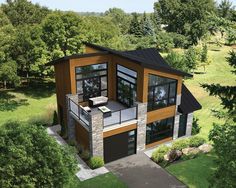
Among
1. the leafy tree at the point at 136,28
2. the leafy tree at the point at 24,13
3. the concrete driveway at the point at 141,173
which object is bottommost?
the concrete driveway at the point at 141,173

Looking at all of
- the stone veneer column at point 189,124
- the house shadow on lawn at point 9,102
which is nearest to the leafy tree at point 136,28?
the house shadow on lawn at point 9,102

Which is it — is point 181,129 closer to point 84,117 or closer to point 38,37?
point 84,117

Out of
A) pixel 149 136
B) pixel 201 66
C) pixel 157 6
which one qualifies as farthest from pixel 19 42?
pixel 157 6

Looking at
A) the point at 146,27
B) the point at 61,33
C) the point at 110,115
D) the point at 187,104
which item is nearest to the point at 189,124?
the point at 187,104

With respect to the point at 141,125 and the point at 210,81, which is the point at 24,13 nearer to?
the point at 210,81

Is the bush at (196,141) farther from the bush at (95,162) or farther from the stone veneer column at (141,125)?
the bush at (95,162)

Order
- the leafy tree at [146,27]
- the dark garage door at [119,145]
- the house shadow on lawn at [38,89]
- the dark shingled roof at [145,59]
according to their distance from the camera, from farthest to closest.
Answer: the leafy tree at [146,27] → the house shadow on lawn at [38,89] → the dark garage door at [119,145] → the dark shingled roof at [145,59]
